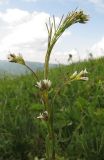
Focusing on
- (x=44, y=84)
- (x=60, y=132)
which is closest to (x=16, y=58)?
(x=44, y=84)

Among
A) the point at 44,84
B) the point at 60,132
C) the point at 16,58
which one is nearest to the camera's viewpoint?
the point at 44,84

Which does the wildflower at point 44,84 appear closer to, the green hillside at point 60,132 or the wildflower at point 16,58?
the wildflower at point 16,58

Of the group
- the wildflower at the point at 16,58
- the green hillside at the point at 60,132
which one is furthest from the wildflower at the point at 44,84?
the green hillside at the point at 60,132

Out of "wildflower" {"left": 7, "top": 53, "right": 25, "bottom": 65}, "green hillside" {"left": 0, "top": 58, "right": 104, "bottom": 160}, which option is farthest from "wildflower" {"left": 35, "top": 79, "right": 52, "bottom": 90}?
"green hillside" {"left": 0, "top": 58, "right": 104, "bottom": 160}

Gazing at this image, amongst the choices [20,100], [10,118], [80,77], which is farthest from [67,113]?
[80,77]

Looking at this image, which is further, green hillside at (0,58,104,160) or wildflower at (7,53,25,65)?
green hillside at (0,58,104,160)

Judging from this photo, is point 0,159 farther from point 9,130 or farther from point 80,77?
point 80,77

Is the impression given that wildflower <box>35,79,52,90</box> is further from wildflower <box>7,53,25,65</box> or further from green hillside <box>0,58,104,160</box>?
green hillside <box>0,58,104,160</box>

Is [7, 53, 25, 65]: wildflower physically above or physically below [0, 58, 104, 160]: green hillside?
above

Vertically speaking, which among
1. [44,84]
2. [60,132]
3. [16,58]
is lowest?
[60,132]

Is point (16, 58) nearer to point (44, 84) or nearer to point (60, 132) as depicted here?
point (44, 84)

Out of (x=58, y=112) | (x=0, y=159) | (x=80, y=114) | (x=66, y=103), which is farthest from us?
(x=66, y=103)
